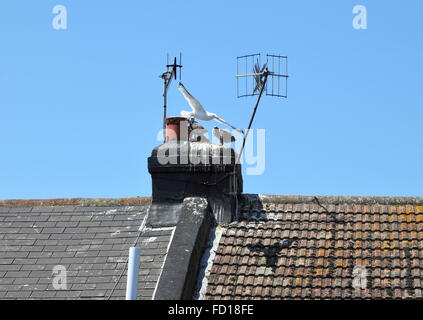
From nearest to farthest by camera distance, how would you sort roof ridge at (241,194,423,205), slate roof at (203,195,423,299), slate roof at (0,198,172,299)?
slate roof at (203,195,423,299) → slate roof at (0,198,172,299) → roof ridge at (241,194,423,205)

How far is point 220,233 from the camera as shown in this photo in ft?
54.4

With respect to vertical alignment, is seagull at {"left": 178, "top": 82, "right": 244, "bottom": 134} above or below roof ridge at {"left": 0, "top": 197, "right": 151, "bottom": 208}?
above

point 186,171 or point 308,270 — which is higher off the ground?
point 186,171

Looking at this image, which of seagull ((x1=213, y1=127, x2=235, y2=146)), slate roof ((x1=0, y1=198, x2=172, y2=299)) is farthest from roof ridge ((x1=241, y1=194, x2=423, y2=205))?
slate roof ((x1=0, y1=198, x2=172, y2=299))

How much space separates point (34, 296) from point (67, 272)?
776mm

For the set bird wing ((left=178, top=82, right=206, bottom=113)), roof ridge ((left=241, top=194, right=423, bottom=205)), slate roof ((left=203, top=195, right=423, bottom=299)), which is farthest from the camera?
bird wing ((left=178, top=82, right=206, bottom=113))

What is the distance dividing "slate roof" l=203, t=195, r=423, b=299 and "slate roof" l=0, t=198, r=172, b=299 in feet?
4.34

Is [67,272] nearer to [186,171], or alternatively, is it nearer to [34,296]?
[34,296]

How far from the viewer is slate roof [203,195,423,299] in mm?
14914

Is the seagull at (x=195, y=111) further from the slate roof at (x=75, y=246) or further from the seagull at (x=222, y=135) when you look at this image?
the slate roof at (x=75, y=246)

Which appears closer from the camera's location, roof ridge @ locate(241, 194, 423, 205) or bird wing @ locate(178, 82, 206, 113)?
roof ridge @ locate(241, 194, 423, 205)

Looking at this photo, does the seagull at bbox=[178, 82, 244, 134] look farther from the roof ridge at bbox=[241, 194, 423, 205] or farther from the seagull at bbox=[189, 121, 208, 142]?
the roof ridge at bbox=[241, 194, 423, 205]
